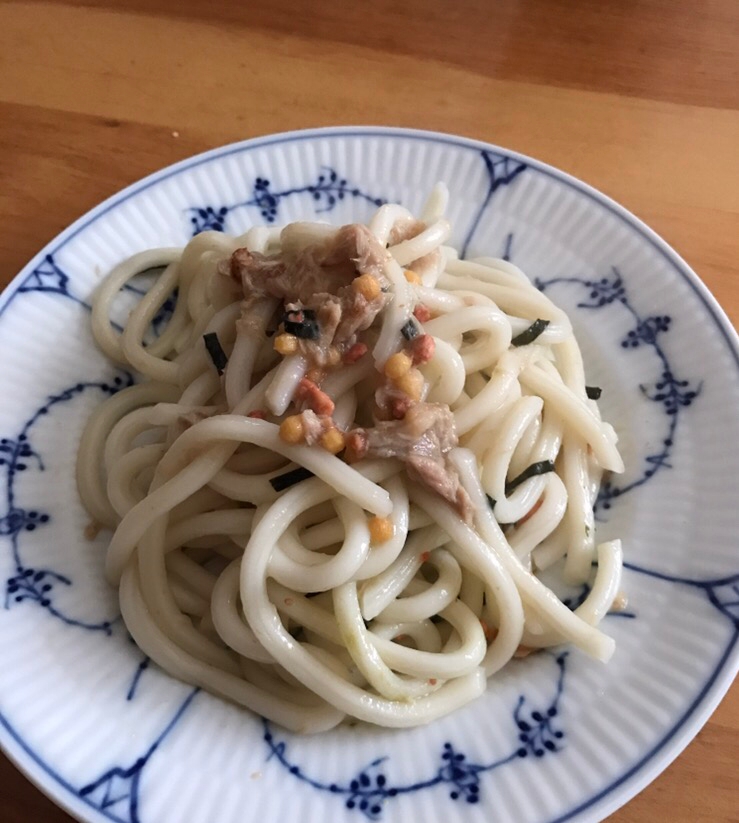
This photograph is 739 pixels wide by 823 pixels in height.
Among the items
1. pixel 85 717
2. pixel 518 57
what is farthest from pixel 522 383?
pixel 518 57

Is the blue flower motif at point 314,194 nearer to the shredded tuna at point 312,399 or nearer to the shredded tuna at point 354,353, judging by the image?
the shredded tuna at point 354,353

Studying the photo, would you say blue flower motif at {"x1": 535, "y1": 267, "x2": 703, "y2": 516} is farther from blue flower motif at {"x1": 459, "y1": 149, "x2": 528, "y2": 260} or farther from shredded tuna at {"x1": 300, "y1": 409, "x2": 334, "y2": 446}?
shredded tuna at {"x1": 300, "y1": 409, "x2": 334, "y2": 446}

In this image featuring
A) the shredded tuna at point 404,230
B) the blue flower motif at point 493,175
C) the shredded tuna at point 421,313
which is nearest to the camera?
the shredded tuna at point 421,313

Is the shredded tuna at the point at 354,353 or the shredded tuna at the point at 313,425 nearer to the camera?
the shredded tuna at the point at 313,425

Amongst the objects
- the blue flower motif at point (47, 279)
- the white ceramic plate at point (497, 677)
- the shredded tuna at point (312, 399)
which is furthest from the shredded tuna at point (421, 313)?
the blue flower motif at point (47, 279)

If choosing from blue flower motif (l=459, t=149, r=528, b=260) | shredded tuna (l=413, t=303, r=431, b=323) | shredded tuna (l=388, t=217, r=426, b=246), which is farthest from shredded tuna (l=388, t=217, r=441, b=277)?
blue flower motif (l=459, t=149, r=528, b=260)

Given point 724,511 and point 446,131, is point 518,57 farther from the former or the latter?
point 724,511
